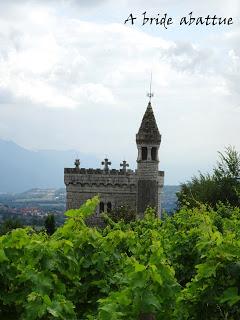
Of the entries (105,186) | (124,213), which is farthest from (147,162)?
(105,186)

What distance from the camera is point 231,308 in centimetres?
776

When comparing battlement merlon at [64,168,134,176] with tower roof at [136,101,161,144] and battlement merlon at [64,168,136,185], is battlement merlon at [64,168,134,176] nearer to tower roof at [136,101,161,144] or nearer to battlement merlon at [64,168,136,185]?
battlement merlon at [64,168,136,185]

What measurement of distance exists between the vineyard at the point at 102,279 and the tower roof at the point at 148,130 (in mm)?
33079

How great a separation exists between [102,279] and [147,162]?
117ft

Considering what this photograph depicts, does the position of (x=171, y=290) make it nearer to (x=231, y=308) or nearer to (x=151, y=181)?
(x=231, y=308)

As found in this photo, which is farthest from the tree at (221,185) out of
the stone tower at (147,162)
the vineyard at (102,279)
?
the vineyard at (102,279)

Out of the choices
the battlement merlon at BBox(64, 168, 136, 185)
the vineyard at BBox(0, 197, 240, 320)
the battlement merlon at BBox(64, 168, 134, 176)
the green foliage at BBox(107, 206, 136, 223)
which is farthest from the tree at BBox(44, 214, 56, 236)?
the vineyard at BBox(0, 197, 240, 320)

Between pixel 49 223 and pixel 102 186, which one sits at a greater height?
pixel 102 186

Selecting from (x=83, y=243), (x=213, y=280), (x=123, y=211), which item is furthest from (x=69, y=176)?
(x=213, y=280)

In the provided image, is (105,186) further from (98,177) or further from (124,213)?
(124,213)

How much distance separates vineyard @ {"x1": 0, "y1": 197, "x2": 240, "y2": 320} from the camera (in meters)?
7.77

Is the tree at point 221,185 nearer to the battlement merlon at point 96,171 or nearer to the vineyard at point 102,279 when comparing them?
the battlement merlon at point 96,171

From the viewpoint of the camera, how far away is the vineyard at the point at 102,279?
306 inches

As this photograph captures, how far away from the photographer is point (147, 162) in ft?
152
